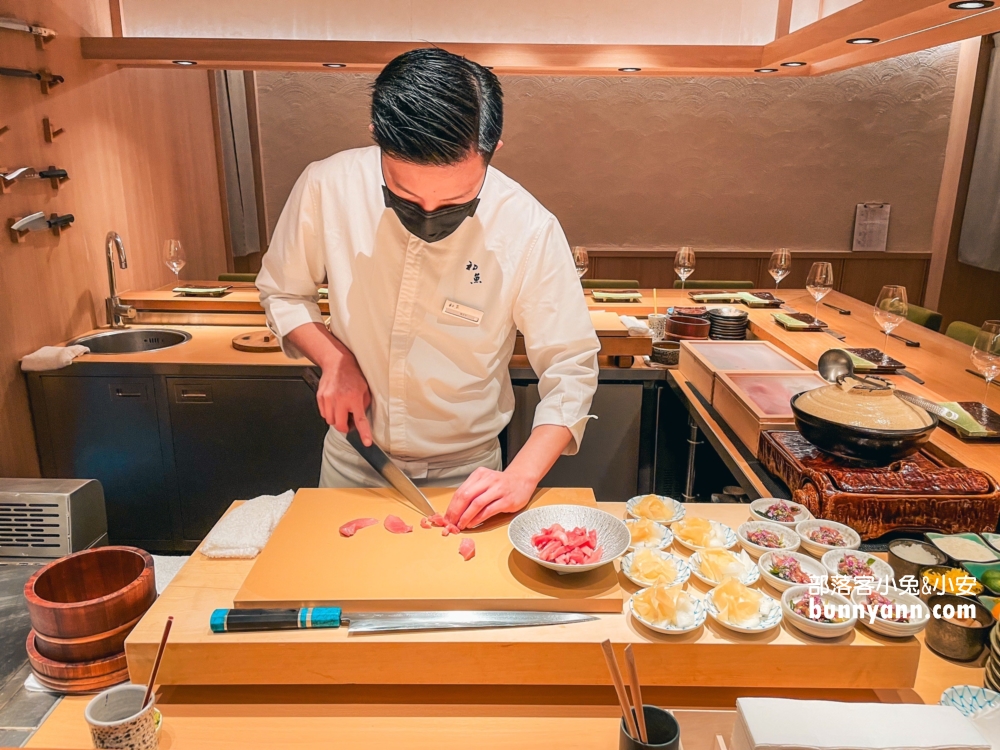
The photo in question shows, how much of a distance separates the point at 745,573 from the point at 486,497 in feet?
1.51

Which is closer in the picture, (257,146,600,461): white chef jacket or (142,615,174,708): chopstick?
(142,615,174,708): chopstick

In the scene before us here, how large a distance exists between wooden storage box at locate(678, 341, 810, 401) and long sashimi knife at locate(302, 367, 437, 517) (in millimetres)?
1285

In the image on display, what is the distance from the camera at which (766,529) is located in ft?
4.42

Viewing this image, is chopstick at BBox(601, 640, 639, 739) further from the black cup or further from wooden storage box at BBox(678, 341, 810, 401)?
wooden storage box at BBox(678, 341, 810, 401)

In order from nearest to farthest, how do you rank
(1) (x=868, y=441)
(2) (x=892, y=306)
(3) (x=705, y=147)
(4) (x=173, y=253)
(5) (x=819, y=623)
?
(5) (x=819, y=623) → (1) (x=868, y=441) → (2) (x=892, y=306) → (4) (x=173, y=253) → (3) (x=705, y=147)

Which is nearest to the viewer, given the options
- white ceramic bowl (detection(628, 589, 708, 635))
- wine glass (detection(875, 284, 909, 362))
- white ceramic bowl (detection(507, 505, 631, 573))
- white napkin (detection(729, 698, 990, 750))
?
white napkin (detection(729, 698, 990, 750))

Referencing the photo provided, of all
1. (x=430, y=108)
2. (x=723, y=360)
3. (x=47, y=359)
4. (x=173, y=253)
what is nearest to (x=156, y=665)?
(x=430, y=108)

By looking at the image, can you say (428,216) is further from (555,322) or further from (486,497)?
(486,497)

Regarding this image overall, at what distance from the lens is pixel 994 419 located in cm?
201

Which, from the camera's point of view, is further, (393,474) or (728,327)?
(728,327)

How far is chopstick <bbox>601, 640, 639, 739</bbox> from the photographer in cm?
83

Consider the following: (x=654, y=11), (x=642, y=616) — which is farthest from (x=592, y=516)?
(x=654, y=11)

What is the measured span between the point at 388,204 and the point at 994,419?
1767 millimetres

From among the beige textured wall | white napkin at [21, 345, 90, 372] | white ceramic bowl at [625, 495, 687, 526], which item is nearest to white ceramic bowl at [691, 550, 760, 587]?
white ceramic bowl at [625, 495, 687, 526]
